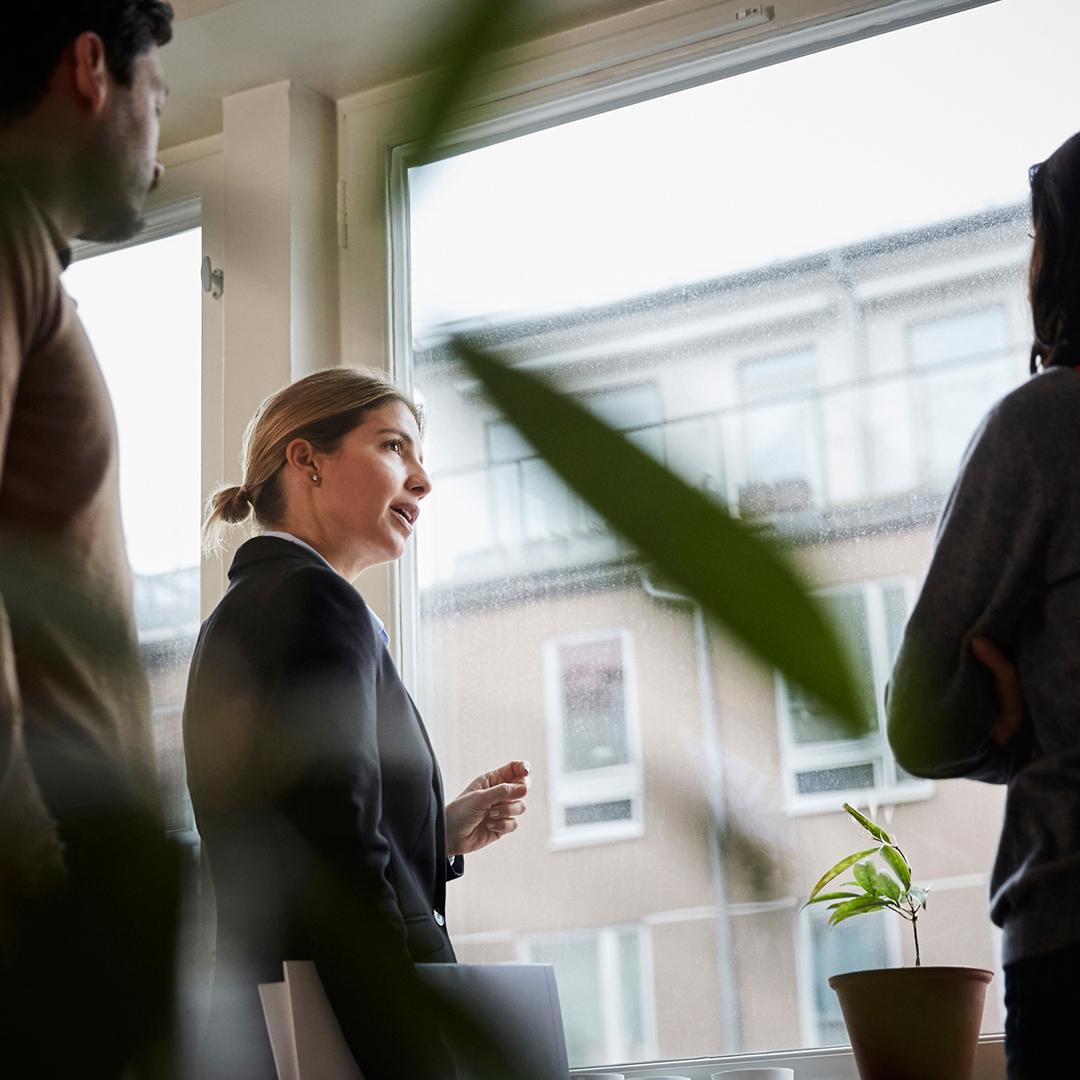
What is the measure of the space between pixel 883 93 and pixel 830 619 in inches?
4.2

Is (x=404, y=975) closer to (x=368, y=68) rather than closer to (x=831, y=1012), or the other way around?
(x=368, y=68)

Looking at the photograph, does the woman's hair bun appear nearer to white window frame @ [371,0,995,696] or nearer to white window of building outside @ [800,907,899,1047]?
white window of building outside @ [800,907,899,1047]

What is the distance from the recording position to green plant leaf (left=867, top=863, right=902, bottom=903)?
1457 millimetres

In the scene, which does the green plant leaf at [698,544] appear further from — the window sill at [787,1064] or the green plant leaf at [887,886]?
the window sill at [787,1064]

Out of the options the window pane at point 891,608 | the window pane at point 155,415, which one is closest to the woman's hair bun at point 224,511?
the window pane at point 891,608

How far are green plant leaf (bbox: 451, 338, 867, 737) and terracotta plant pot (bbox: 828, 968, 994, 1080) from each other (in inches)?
27.7

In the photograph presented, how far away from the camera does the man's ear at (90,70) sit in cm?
15

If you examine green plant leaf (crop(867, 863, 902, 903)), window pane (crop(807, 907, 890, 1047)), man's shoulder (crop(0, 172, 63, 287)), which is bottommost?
window pane (crop(807, 907, 890, 1047))

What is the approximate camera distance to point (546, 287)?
171mm

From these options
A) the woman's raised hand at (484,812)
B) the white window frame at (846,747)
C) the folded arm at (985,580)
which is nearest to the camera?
the white window frame at (846,747)

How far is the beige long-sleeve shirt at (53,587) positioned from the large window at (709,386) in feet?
0.15

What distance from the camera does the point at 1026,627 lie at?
0.90 metres

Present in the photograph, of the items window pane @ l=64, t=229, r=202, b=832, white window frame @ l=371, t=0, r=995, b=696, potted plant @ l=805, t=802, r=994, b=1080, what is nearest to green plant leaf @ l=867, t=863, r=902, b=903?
potted plant @ l=805, t=802, r=994, b=1080

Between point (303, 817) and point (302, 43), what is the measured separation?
12 centimetres
